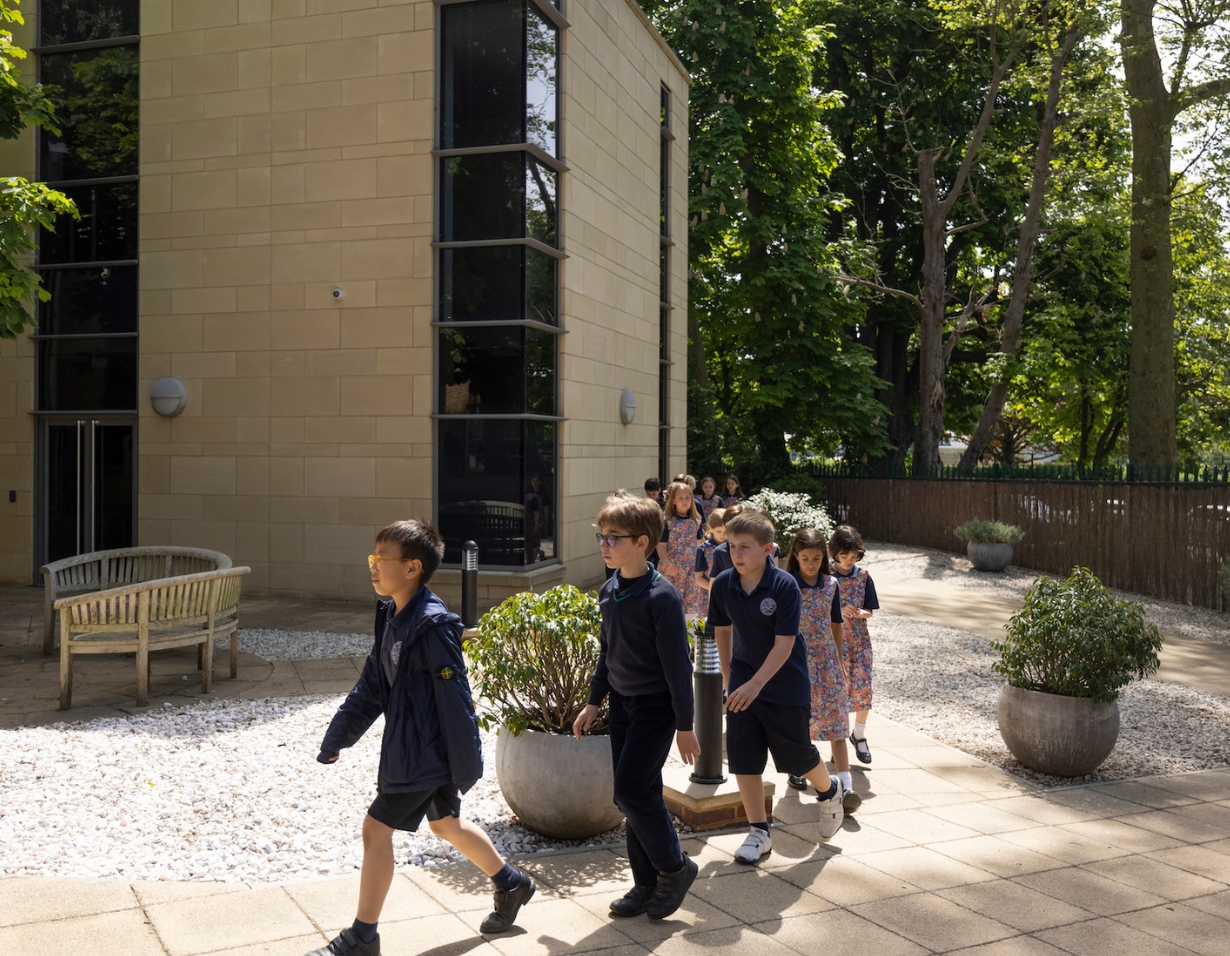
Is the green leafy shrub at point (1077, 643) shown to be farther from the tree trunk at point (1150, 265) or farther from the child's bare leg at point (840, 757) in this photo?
the tree trunk at point (1150, 265)

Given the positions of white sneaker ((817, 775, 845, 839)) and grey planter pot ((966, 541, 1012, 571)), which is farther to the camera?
grey planter pot ((966, 541, 1012, 571))

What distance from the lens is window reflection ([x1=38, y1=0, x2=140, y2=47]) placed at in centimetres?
1379

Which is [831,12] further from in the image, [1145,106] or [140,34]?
[140,34]

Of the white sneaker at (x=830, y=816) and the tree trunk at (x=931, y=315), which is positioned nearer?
the white sneaker at (x=830, y=816)

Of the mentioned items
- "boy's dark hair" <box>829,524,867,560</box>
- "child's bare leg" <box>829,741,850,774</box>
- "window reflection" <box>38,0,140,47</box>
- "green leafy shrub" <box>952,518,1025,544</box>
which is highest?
"window reflection" <box>38,0,140,47</box>

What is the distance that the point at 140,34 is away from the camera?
13609mm

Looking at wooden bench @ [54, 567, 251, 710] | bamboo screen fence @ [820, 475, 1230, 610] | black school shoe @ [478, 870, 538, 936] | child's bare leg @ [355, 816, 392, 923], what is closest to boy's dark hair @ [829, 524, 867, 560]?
black school shoe @ [478, 870, 538, 936]

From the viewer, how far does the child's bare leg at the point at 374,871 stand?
12.0ft

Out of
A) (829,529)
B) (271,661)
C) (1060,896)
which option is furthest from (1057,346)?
(1060,896)

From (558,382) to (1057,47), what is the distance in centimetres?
1629

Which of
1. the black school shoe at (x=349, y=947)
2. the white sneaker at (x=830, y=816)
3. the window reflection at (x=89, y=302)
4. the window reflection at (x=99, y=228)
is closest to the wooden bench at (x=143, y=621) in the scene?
the black school shoe at (x=349, y=947)

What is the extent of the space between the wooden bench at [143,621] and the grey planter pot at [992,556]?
1408 centimetres

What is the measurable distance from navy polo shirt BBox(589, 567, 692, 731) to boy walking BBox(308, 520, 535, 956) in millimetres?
727

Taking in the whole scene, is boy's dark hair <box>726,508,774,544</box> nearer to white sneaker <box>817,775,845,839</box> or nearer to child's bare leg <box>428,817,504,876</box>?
white sneaker <box>817,775,845,839</box>
